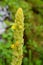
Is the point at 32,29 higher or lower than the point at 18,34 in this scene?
lower

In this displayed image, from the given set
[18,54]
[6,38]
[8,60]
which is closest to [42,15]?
[6,38]

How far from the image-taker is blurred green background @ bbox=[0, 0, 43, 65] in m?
3.53

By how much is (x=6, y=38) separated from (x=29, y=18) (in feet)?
2.04

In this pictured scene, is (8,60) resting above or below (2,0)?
below

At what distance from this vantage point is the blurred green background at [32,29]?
3529 mm

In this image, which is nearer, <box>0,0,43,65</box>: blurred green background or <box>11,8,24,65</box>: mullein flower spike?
<box>11,8,24,65</box>: mullein flower spike

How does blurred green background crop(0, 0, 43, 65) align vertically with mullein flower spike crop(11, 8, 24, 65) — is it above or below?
below

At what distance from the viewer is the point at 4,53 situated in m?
2.98

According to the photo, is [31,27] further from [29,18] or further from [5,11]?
[5,11]

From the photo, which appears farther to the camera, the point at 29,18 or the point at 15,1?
the point at 29,18

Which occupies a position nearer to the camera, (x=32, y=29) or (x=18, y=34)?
(x=18, y=34)

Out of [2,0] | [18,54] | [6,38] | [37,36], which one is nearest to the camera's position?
[18,54]

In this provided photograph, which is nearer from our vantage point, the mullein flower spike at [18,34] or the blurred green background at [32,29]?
the mullein flower spike at [18,34]

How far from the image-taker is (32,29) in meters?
3.76
